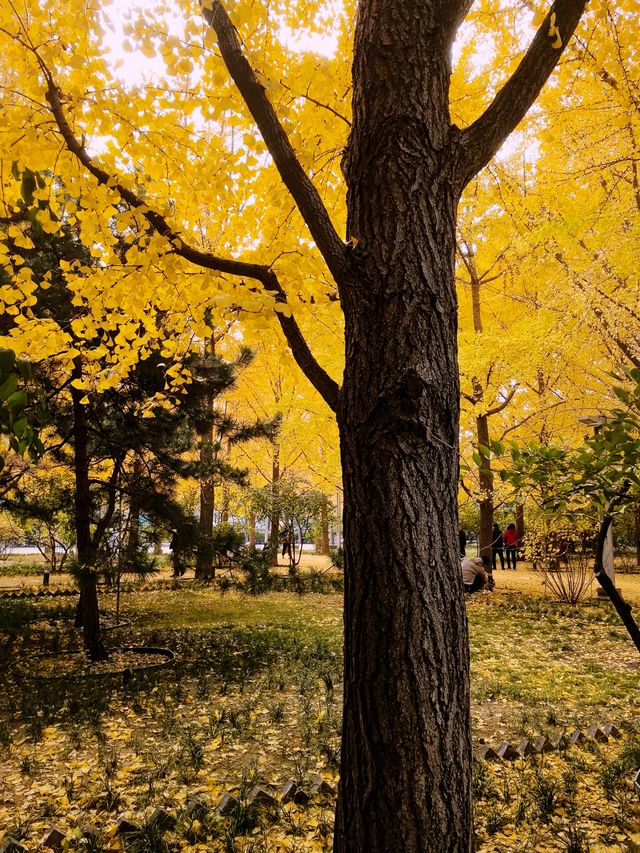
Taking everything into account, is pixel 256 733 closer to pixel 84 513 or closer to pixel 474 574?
pixel 84 513

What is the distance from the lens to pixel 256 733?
13.0ft

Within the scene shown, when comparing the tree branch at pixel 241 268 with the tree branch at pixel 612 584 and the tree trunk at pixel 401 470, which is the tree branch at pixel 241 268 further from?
the tree branch at pixel 612 584

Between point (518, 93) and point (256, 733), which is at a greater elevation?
point (518, 93)

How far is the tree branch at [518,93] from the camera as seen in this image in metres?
1.84

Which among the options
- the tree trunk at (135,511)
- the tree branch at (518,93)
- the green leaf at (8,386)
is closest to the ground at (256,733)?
the tree trunk at (135,511)

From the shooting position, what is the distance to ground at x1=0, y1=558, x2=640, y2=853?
8.64ft

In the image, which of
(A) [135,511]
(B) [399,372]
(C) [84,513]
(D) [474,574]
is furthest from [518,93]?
(D) [474,574]

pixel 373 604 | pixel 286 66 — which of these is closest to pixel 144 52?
pixel 286 66

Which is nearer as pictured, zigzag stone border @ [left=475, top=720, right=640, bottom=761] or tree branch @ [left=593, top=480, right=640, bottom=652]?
tree branch @ [left=593, top=480, right=640, bottom=652]

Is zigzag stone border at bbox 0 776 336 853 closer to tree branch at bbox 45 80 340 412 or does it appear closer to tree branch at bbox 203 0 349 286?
tree branch at bbox 45 80 340 412

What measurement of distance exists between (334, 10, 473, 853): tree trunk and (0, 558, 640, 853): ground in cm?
120

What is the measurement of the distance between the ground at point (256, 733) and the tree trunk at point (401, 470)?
3.94 feet

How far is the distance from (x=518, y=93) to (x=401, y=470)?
136 centimetres

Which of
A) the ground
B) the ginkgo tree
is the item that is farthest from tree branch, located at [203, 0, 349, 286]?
the ground
